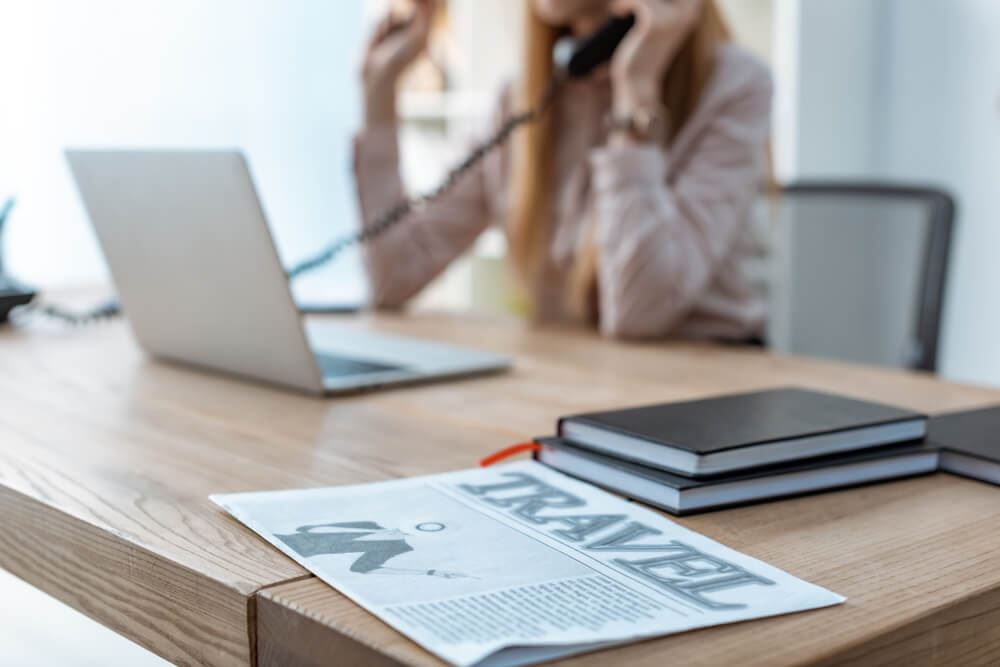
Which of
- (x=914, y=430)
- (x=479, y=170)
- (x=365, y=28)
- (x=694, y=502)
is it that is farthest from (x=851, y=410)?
(x=365, y=28)

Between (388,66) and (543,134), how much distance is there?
0.99 ft

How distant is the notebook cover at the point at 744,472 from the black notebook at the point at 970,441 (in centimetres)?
1

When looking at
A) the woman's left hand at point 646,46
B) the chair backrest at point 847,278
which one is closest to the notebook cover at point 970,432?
the woman's left hand at point 646,46

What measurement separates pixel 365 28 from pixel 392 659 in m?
3.55

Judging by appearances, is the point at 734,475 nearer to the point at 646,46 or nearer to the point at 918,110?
the point at 646,46

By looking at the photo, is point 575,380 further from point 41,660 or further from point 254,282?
point 41,660

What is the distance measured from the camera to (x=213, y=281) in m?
1.02

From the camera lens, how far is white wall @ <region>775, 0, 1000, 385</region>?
2.58m

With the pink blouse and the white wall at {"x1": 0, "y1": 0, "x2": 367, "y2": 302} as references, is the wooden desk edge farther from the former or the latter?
the white wall at {"x1": 0, "y1": 0, "x2": 367, "y2": 302}

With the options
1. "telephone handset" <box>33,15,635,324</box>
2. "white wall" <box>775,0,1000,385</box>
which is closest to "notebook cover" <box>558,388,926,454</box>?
"telephone handset" <box>33,15,635,324</box>

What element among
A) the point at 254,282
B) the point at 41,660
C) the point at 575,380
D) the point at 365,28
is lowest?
the point at 41,660

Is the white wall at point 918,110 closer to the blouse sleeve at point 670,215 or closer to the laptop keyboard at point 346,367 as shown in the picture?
the blouse sleeve at point 670,215

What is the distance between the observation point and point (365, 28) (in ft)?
12.4

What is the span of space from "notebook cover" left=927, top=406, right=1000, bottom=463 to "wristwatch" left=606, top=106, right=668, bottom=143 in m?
0.64
